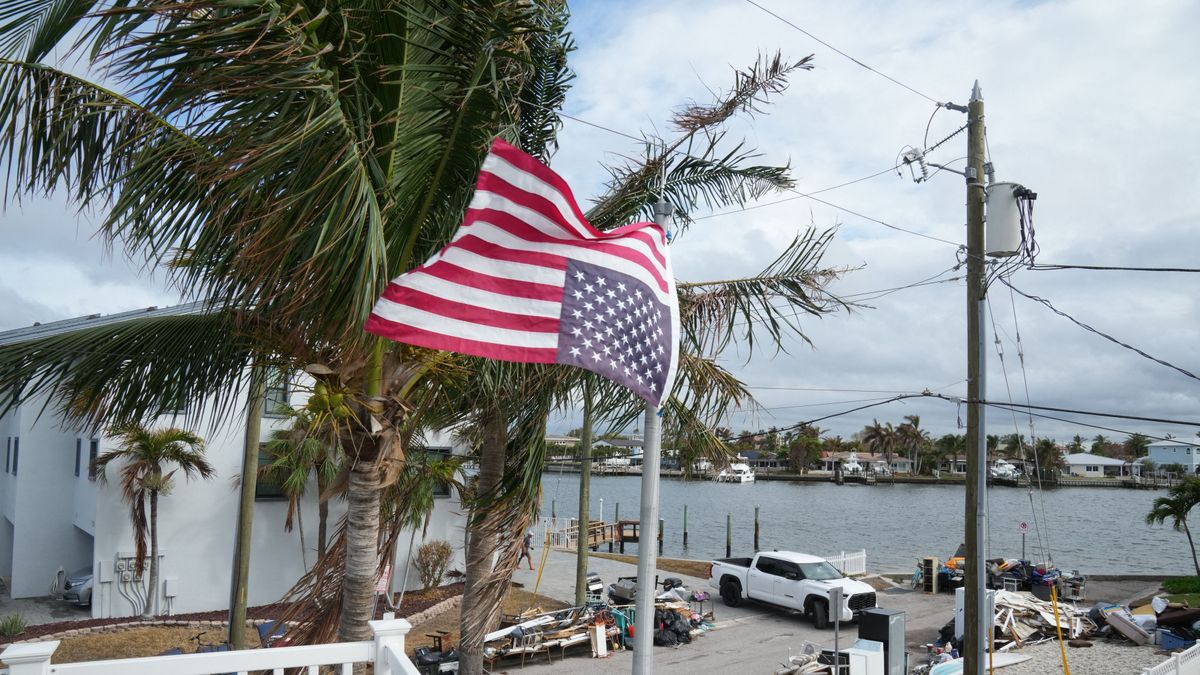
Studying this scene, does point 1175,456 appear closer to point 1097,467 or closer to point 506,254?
point 1097,467

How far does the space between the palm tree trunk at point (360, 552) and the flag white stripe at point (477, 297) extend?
7.82 ft

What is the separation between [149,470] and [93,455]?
3126mm

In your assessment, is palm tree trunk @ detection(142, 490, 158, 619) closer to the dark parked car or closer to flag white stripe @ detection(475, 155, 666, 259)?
the dark parked car

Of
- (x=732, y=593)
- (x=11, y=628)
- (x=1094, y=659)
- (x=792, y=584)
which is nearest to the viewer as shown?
(x=11, y=628)

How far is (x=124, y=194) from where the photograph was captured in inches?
217

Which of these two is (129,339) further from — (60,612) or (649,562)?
(60,612)

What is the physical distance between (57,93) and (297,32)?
2.17 meters

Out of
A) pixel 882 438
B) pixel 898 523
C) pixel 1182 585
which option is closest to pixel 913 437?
pixel 882 438

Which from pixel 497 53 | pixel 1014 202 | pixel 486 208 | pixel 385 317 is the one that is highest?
pixel 1014 202

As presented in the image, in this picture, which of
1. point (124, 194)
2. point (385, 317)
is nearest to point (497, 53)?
point (385, 317)

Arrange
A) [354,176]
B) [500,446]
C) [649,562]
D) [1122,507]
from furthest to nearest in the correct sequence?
[1122,507], [500,446], [649,562], [354,176]

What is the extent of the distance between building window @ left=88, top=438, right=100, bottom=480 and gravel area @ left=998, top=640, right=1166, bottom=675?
69.6 ft

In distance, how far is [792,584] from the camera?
2356 cm

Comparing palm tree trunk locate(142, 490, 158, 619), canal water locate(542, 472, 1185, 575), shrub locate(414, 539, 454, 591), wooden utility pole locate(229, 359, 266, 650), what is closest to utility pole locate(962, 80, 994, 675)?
wooden utility pole locate(229, 359, 266, 650)
